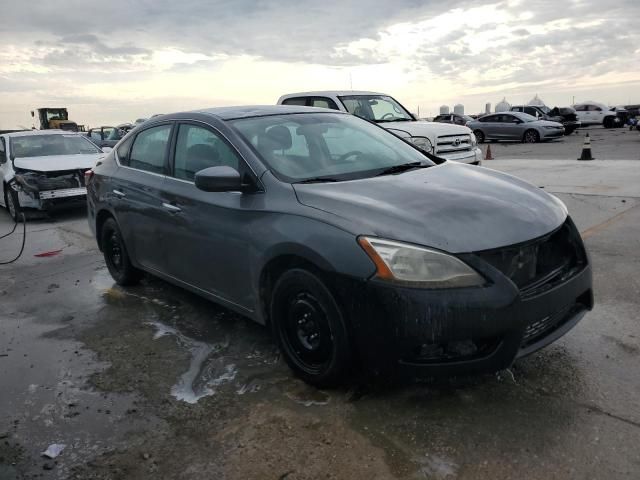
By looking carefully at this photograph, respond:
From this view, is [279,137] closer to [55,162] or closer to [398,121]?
[398,121]

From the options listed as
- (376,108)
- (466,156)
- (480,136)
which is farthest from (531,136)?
(376,108)

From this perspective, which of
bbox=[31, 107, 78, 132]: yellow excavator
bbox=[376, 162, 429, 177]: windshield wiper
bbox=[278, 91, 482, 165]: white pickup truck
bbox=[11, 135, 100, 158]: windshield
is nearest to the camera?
bbox=[376, 162, 429, 177]: windshield wiper

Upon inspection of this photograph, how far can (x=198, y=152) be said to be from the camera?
13.5 ft

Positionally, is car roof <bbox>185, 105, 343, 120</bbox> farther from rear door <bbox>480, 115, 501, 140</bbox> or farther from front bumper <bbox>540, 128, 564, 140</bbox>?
rear door <bbox>480, 115, 501, 140</bbox>

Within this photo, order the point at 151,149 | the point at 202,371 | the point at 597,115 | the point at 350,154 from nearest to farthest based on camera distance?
the point at 202,371
the point at 350,154
the point at 151,149
the point at 597,115

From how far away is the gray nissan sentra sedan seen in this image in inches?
106

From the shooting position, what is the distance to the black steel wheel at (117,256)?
17.0 ft

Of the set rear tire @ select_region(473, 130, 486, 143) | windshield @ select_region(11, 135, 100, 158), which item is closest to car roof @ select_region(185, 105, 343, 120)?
windshield @ select_region(11, 135, 100, 158)

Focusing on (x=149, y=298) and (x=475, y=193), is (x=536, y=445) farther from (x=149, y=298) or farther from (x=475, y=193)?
(x=149, y=298)

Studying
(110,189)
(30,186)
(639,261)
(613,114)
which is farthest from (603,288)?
(613,114)

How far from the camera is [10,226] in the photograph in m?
9.47

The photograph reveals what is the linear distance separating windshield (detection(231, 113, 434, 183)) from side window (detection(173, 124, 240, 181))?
0.57ft

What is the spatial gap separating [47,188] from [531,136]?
20442 mm

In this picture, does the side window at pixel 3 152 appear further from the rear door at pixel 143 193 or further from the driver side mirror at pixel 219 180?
the driver side mirror at pixel 219 180
